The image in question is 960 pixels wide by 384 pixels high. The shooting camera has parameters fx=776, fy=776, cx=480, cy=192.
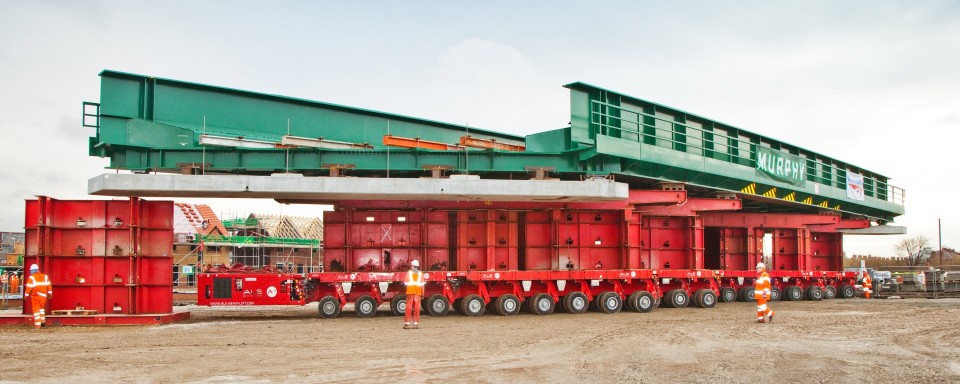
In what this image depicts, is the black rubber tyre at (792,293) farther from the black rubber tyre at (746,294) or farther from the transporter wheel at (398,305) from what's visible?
the transporter wheel at (398,305)

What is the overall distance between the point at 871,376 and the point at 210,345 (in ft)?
33.3

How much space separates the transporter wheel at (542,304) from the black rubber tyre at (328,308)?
5198mm

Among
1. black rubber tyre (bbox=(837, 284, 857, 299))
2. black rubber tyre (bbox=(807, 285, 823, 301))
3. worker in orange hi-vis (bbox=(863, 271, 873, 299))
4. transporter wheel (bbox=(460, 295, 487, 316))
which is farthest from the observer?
worker in orange hi-vis (bbox=(863, 271, 873, 299))

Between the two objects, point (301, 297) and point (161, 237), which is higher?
point (161, 237)

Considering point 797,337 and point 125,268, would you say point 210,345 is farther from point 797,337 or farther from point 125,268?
point 797,337

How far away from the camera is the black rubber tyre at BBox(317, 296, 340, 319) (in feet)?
65.5

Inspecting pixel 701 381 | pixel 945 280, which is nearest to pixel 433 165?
pixel 701 381

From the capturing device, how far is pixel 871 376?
9945mm

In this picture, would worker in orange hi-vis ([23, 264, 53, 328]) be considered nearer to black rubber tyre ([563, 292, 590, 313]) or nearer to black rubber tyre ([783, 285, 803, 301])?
black rubber tyre ([563, 292, 590, 313])

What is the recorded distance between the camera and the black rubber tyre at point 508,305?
20.6m

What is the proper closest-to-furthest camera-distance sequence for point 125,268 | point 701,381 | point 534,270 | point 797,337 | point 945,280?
point 701,381 < point 797,337 < point 125,268 < point 534,270 < point 945,280

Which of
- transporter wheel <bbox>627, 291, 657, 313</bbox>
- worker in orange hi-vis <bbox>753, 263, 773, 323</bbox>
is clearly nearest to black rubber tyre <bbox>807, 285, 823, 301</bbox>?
transporter wheel <bbox>627, 291, 657, 313</bbox>

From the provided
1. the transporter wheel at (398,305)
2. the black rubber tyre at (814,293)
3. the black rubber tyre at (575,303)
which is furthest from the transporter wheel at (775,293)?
the transporter wheel at (398,305)

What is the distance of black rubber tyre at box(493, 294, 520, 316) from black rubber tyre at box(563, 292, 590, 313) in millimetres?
1544
